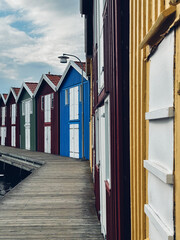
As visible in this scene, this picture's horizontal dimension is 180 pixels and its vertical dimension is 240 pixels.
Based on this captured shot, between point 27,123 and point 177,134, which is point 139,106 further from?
point 27,123

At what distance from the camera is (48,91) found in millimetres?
27875

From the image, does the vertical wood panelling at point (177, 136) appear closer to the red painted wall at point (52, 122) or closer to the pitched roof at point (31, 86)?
the red painted wall at point (52, 122)

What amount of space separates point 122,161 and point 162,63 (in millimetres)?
1813

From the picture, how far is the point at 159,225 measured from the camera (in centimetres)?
197

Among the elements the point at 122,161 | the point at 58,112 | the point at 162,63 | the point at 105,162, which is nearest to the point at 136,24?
the point at 162,63

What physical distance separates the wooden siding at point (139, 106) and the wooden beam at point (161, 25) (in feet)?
0.69

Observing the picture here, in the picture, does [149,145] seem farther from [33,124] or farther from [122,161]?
[33,124]

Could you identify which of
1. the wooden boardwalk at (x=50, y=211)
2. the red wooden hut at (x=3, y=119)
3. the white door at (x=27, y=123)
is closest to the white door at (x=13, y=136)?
the red wooden hut at (x=3, y=119)

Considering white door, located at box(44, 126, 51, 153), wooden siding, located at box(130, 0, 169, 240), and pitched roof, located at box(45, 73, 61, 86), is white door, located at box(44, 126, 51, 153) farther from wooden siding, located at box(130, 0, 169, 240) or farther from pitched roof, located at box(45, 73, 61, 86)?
wooden siding, located at box(130, 0, 169, 240)

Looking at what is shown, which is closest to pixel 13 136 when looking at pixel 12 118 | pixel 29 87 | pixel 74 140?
pixel 12 118

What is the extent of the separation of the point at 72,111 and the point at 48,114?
5297mm

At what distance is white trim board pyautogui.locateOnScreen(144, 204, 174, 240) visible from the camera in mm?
1754

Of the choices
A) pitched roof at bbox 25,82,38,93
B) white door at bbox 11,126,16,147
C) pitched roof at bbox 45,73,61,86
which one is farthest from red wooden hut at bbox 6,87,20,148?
pitched roof at bbox 45,73,61,86

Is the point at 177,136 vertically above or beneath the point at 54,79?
beneath
